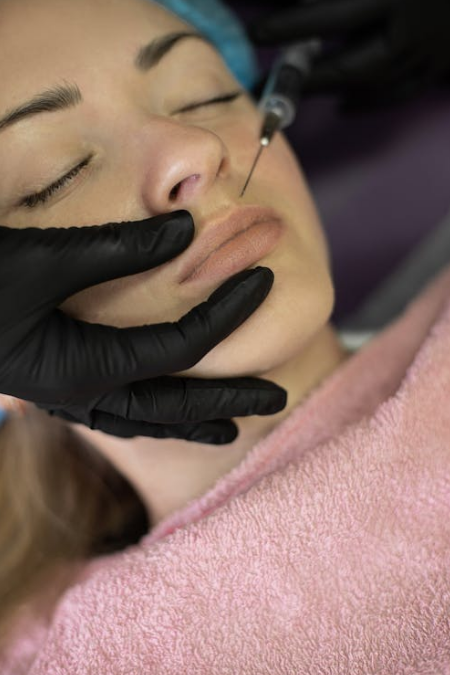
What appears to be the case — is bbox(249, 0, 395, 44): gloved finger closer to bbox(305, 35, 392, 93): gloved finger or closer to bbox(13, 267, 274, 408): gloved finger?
bbox(305, 35, 392, 93): gloved finger

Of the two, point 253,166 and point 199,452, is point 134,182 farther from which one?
point 199,452

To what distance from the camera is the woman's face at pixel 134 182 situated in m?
0.98

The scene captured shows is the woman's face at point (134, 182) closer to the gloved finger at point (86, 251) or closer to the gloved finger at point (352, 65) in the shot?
the gloved finger at point (86, 251)

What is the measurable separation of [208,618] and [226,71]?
0.84 meters

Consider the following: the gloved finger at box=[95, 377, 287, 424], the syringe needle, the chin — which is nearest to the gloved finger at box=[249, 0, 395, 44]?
the syringe needle

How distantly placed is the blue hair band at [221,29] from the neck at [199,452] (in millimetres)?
732

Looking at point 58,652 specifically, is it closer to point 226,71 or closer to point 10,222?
point 10,222

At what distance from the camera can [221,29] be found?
1574 millimetres

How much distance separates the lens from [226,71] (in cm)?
122

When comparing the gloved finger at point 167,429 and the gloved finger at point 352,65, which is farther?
the gloved finger at point 352,65

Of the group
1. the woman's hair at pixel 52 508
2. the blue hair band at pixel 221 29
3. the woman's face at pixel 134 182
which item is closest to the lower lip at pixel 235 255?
the woman's face at pixel 134 182

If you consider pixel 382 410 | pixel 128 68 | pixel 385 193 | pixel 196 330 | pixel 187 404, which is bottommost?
pixel 385 193

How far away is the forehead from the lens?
3.30 ft

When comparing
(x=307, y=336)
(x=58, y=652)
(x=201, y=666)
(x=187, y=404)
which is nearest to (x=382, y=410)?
(x=307, y=336)
